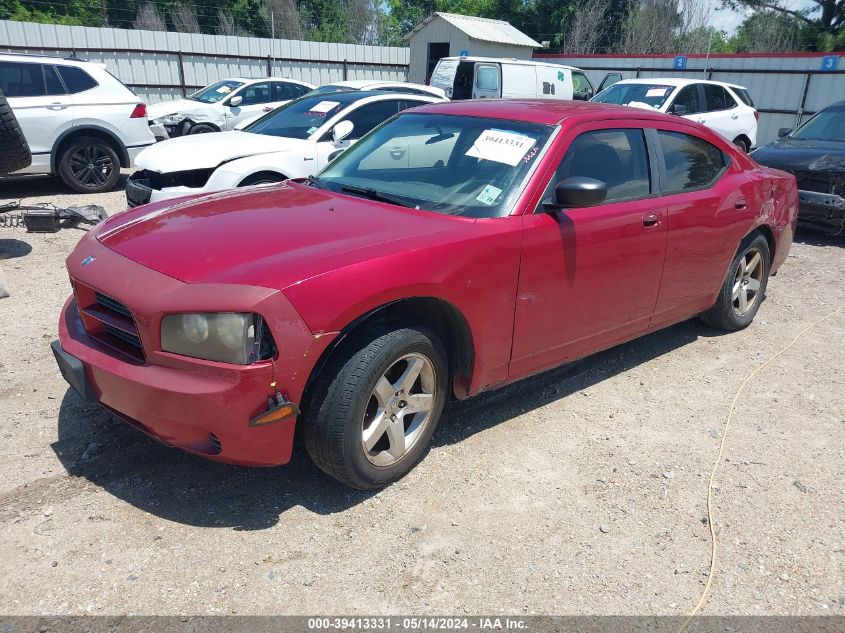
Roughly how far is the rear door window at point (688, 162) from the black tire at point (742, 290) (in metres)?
0.72

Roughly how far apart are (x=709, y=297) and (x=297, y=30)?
3561cm

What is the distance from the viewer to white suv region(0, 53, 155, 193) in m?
8.96

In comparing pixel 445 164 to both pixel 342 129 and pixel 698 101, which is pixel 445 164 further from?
pixel 698 101

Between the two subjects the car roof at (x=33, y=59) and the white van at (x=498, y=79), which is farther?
the white van at (x=498, y=79)

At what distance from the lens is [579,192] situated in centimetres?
339

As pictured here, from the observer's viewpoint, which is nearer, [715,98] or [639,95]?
[639,95]

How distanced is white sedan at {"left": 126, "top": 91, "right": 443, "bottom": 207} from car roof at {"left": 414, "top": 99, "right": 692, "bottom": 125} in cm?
273

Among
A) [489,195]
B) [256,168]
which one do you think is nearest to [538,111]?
[489,195]

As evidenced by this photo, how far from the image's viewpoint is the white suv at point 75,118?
353 inches

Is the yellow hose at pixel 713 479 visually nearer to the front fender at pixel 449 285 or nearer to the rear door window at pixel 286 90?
the front fender at pixel 449 285

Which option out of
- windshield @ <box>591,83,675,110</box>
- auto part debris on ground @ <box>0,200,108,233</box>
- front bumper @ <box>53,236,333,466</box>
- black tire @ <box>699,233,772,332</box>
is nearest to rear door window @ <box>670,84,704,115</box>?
windshield @ <box>591,83,675,110</box>

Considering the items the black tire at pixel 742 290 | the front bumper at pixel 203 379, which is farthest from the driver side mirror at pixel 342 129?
the front bumper at pixel 203 379

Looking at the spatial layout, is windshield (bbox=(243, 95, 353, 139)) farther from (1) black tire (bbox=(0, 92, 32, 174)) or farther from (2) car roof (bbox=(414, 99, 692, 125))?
(2) car roof (bbox=(414, 99, 692, 125))

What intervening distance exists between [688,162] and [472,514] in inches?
114
